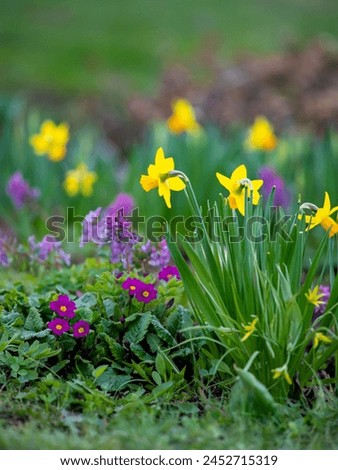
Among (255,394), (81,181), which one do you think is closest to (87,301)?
(255,394)

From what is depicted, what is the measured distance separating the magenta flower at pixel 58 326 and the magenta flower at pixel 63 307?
0.08ft

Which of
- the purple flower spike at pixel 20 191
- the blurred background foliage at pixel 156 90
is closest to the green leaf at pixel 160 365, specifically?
the purple flower spike at pixel 20 191

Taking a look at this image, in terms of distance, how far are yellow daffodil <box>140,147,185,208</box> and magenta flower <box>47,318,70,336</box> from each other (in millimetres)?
534

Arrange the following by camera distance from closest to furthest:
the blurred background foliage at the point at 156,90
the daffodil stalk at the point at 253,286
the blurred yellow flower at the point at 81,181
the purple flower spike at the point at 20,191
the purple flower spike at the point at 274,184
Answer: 1. the daffodil stalk at the point at 253,286
2. the purple flower spike at the point at 274,184
3. the purple flower spike at the point at 20,191
4. the blurred yellow flower at the point at 81,181
5. the blurred background foliage at the point at 156,90

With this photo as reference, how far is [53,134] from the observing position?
185 inches

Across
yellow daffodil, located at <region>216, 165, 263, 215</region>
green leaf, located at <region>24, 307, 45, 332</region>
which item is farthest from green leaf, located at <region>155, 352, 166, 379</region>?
yellow daffodil, located at <region>216, 165, 263, 215</region>

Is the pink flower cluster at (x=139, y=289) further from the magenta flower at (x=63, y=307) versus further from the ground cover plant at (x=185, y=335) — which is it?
the magenta flower at (x=63, y=307)

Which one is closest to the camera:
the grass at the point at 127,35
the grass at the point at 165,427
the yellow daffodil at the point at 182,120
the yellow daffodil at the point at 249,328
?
the grass at the point at 165,427

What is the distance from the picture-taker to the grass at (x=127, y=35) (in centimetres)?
1162

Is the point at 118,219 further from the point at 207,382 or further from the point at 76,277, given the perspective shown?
the point at 207,382

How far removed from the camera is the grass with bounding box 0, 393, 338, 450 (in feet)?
6.94

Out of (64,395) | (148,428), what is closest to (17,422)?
(64,395)

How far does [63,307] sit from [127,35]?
11.5 metres
